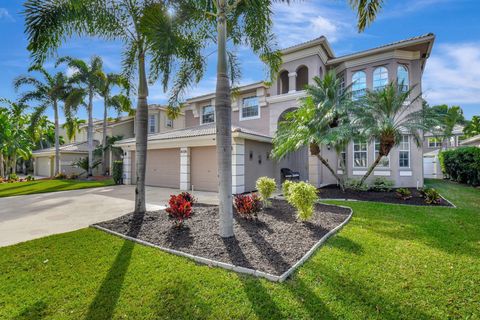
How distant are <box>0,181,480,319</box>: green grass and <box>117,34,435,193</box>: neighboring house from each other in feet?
25.3

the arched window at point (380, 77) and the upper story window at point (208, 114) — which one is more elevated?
the arched window at point (380, 77)

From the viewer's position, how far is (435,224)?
655 centimetres

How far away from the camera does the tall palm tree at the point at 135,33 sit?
5711 millimetres

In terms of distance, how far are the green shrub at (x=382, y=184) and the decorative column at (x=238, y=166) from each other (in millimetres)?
6995

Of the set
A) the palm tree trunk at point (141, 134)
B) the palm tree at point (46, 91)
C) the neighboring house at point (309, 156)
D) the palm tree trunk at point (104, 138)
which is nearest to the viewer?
the palm tree trunk at point (141, 134)

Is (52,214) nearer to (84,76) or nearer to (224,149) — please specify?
(224,149)

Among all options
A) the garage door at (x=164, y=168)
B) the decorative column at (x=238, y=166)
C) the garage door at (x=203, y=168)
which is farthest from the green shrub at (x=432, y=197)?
the garage door at (x=164, y=168)

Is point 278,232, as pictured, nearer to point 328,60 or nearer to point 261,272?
point 261,272

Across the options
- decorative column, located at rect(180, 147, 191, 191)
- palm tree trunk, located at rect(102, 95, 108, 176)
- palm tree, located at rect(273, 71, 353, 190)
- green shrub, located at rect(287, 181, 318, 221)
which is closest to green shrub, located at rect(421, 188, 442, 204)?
palm tree, located at rect(273, 71, 353, 190)

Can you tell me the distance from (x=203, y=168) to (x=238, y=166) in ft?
8.95

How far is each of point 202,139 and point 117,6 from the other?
7.18m

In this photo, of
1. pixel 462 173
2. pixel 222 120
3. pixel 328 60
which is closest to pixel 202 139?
pixel 222 120

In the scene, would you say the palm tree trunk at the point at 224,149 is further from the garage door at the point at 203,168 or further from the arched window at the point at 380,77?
the arched window at the point at 380,77

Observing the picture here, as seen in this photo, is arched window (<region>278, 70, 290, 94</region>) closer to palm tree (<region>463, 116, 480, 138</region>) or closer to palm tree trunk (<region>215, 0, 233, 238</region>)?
palm tree trunk (<region>215, 0, 233, 238</region>)
